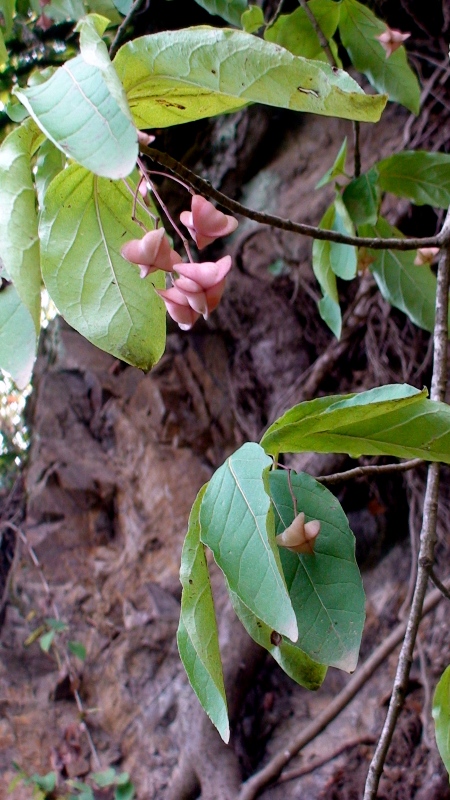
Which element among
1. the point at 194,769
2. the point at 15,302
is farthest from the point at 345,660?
the point at 194,769

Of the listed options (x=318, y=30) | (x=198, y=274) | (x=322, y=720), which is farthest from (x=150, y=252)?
(x=322, y=720)

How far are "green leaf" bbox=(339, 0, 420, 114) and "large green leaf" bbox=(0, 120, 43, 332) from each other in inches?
32.5

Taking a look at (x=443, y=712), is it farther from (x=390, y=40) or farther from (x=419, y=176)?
(x=390, y=40)

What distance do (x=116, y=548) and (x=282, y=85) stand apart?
1.75 metres

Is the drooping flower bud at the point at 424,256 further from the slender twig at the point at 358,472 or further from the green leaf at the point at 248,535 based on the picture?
the green leaf at the point at 248,535

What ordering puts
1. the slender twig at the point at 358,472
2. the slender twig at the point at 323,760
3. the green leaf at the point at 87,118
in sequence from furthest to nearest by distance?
1. the slender twig at the point at 323,760
2. the slender twig at the point at 358,472
3. the green leaf at the point at 87,118

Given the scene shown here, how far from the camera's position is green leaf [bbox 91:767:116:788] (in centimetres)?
167

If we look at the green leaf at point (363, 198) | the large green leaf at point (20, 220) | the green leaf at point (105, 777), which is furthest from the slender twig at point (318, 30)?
the green leaf at point (105, 777)

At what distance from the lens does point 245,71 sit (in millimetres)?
413

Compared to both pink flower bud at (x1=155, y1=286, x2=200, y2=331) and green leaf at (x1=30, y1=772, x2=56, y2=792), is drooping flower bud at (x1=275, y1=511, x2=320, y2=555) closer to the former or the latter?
pink flower bud at (x1=155, y1=286, x2=200, y2=331)

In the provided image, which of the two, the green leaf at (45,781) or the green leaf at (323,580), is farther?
the green leaf at (45,781)

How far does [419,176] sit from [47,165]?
0.72 m

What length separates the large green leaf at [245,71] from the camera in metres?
0.41

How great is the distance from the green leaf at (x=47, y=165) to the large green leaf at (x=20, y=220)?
2.6 inches
